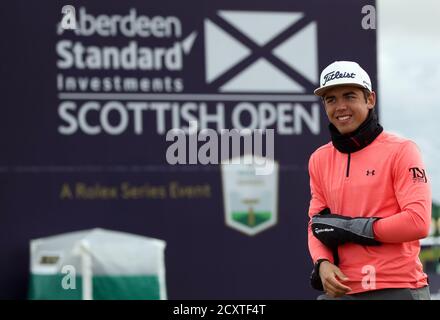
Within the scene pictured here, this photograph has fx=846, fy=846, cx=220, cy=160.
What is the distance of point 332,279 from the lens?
3.03 metres

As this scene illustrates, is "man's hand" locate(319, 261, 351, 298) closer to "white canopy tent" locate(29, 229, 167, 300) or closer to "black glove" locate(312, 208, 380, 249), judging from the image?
"black glove" locate(312, 208, 380, 249)

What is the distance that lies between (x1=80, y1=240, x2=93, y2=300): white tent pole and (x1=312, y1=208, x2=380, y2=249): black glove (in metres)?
4.53

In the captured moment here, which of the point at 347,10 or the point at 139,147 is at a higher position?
the point at 347,10

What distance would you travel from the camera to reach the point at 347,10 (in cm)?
883

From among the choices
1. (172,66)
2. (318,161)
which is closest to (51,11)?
(172,66)

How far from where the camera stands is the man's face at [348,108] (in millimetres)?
3098

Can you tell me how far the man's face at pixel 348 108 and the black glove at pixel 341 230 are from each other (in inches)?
12.9

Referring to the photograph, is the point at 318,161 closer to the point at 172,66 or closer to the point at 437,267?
the point at 172,66

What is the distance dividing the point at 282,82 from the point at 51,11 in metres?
2.38
